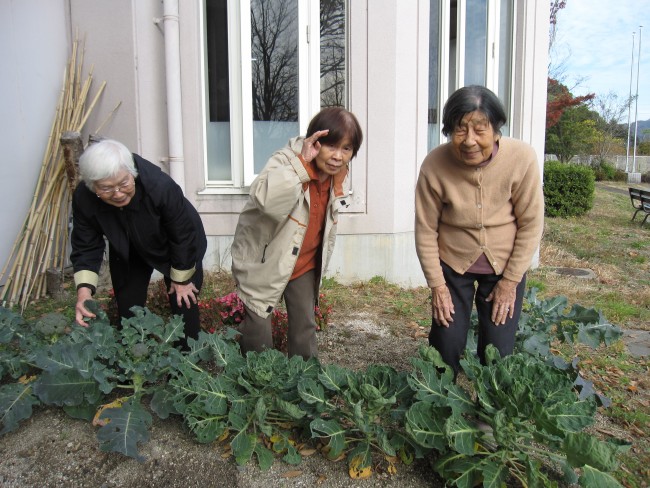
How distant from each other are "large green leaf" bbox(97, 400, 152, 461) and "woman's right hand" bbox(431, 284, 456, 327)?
4.96 feet

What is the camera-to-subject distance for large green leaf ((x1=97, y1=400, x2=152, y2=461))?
7.50 ft

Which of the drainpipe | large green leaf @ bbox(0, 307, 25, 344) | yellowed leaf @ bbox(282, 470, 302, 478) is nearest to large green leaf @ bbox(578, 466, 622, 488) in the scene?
yellowed leaf @ bbox(282, 470, 302, 478)

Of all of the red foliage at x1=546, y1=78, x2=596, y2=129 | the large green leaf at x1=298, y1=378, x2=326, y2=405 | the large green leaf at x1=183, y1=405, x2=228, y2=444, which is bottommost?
the large green leaf at x1=183, y1=405, x2=228, y2=444

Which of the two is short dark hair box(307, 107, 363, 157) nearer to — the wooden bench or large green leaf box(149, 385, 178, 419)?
large green leaf box(149, 385, 178, 419)

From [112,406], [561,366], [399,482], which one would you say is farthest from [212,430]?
[561,366]

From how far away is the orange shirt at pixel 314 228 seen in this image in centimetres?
286

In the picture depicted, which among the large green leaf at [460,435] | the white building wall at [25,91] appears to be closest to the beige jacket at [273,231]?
the large green leaf at [460,435]

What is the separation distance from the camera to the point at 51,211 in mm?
5500

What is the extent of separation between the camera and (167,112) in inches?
218

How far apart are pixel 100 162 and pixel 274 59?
367 cm

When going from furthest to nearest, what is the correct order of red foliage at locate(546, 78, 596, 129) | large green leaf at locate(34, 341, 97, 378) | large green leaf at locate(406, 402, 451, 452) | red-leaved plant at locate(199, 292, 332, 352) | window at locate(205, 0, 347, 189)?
red foliage at locate(546, 78, 596, 129) → window at locate(205, 0, 347, 189) → red-leaved plant at locate(199, 292, 332, 352) → large green leaf at locate(34, 341, 97, 378) → large green leaf at locate(406, 402, 451, 452)

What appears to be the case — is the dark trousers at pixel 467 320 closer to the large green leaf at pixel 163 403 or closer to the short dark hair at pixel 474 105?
the short dark hair at pixel 474 105

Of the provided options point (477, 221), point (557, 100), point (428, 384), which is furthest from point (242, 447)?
→ point (557, 100)

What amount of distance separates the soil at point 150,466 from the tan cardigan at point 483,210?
102 cm
